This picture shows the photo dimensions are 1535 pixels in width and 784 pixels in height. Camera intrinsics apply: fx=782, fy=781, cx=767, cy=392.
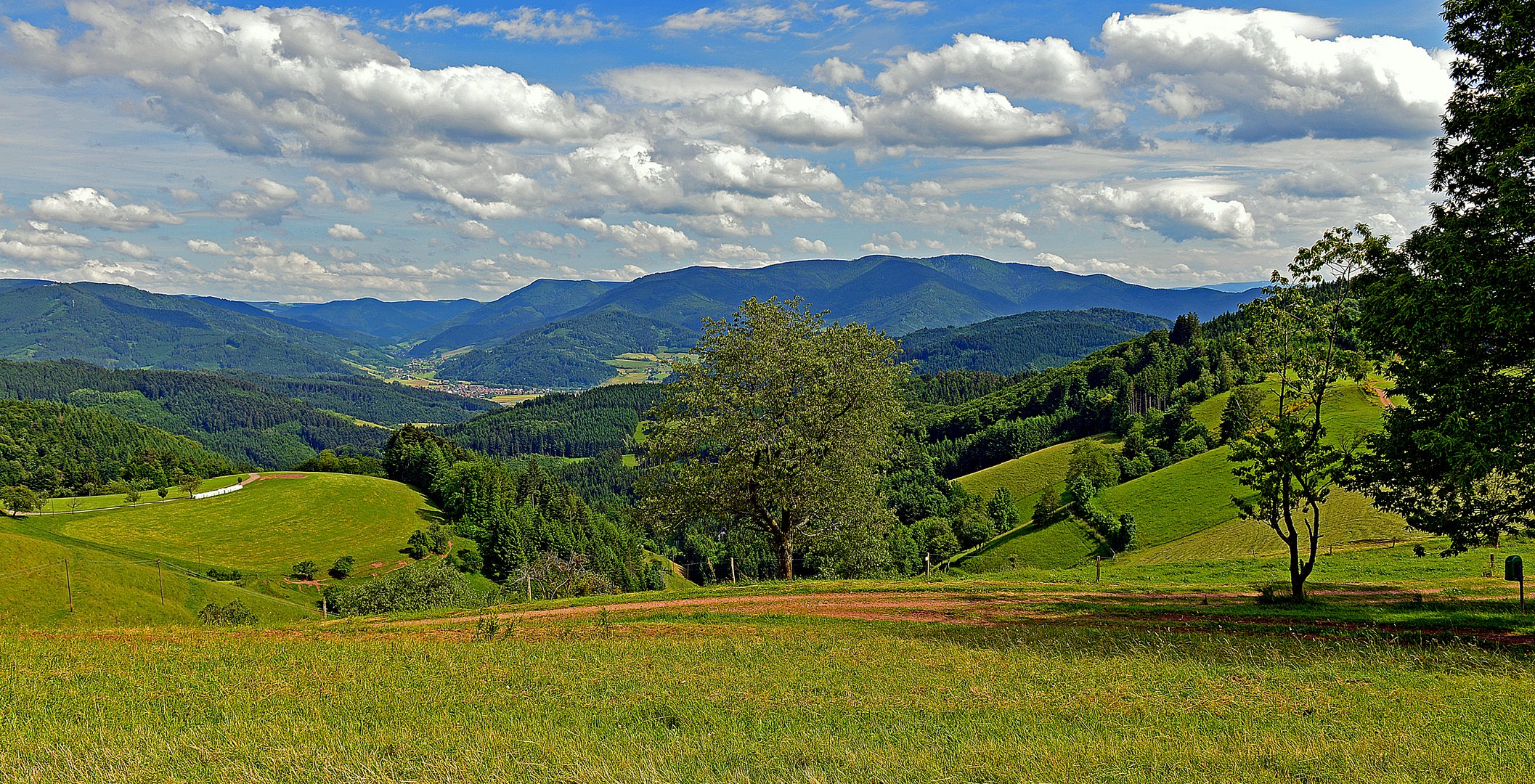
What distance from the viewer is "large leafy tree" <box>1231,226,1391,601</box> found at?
24.0 meters

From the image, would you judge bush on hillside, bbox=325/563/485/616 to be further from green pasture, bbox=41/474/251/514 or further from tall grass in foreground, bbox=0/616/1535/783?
green pasture, bbox=41/474/251/514

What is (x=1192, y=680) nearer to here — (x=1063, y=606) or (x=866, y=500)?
(x=1063, y=606)

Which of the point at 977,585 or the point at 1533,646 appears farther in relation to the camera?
the point at 977,585

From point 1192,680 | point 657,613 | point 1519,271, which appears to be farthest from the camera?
point 657,613

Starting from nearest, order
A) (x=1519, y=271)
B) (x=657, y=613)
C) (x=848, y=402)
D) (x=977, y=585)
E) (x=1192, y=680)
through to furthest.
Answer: (x=1192, y=680)
(x=1519, y=271)
(x=657, y=613)
(x=977, y=585)
(x=848, y=402)

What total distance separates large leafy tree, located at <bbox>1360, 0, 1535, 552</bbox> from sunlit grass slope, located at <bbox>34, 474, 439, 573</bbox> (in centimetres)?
12845

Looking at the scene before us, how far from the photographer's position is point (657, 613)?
24734 millimetres

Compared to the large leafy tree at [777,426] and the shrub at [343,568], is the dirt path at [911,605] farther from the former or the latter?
the shrub at [343,568]

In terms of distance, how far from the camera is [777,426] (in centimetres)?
3716

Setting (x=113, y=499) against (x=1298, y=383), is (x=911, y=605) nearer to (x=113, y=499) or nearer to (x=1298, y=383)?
(x=1298, y=383)

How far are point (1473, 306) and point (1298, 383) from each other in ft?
30.3

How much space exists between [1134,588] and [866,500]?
12.8 meters

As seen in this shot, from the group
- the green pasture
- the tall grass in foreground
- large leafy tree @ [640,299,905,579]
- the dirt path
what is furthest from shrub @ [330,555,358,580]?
the tall grass in foreground

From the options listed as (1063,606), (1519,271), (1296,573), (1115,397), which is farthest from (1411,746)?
(1115,397)
